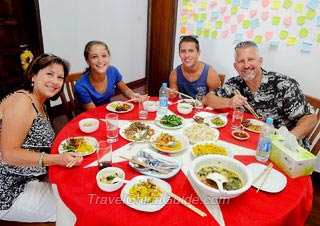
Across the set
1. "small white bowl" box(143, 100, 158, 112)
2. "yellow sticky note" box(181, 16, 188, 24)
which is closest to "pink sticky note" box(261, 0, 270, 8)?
"yellow sticky note" box(181, 16, 188, 24)

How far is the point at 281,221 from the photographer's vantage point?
3.23 ft

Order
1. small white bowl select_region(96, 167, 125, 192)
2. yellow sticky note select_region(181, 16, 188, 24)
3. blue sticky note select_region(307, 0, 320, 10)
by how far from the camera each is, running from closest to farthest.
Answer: small white bowl select_region(96, 167, 125, 192), blue sticky note select_region(307, 0, 320, 10), yellow sticky note select_region(181, 16, 188, 24)

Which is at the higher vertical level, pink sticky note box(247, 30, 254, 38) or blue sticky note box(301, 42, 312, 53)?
pink sticky note box(247, 30, 254, 38)

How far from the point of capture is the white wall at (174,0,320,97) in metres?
2.33

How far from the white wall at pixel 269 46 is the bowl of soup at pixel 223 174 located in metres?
1.76

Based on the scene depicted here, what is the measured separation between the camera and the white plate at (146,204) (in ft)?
3.18

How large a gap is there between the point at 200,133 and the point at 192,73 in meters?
1.14

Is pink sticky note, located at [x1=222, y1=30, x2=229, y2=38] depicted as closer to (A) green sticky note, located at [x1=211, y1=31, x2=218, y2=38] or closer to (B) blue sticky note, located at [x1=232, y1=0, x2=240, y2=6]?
(A) green sticky note, located at [x1=211, y1=31, x2=218, y2=38]

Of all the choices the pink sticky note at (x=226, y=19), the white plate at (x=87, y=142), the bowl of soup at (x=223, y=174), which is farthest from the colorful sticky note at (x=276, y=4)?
the white plate at (x=87, y=142)

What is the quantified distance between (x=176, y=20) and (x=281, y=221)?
2758 mm

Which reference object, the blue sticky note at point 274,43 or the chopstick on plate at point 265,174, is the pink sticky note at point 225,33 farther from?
the chopstick on plate at point 265,174

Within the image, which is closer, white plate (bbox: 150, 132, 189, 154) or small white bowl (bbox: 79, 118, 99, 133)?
white plate (bbox: 150, 132, 189, 154)

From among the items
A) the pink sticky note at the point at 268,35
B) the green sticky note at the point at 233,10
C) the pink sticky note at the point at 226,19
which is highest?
the green sticky note at the point at 233,10

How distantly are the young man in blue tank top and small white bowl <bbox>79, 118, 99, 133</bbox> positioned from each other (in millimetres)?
931
